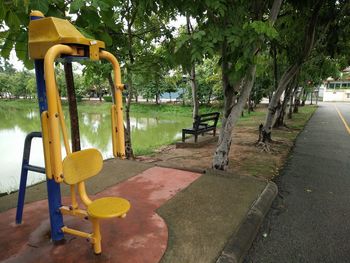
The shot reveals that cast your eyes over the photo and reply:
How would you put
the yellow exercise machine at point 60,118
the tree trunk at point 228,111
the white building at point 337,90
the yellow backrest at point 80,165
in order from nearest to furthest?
the yellow exercise machine at point 60,118 → the yellow backrest at point 80,165 → the tree trunk at point 228,111 → the white building at point 337,90

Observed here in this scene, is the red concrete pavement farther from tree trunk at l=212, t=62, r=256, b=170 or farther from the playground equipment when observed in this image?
tree trunk at l=212, t=62, r=256, b=170

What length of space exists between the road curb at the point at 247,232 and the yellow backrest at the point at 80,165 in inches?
66.5

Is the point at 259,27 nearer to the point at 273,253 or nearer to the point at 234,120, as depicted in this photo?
the point at 234,120

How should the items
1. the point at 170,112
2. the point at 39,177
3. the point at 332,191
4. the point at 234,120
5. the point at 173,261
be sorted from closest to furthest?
the point at 173,261
the point at 332,191
the point at 234,120
the point at 39,177
the point at 170,112

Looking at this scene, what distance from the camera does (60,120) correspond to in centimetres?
276

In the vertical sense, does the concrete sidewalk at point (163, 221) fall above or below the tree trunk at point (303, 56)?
below

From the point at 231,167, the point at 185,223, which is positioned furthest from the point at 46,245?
the point at 231,167

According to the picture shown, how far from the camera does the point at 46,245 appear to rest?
10.2 feet

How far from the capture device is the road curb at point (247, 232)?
3115mm

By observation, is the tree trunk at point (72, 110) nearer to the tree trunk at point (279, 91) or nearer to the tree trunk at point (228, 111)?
the tree trunk at point (228, 111)

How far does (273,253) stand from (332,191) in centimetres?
293

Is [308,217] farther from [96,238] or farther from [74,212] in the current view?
[74,212]

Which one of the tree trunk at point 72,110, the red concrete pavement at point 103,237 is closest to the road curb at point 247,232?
the red concrete pavement at point 103,237

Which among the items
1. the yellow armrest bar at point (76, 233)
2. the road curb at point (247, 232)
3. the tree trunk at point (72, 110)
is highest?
the tree trunk at point (72, 110)
